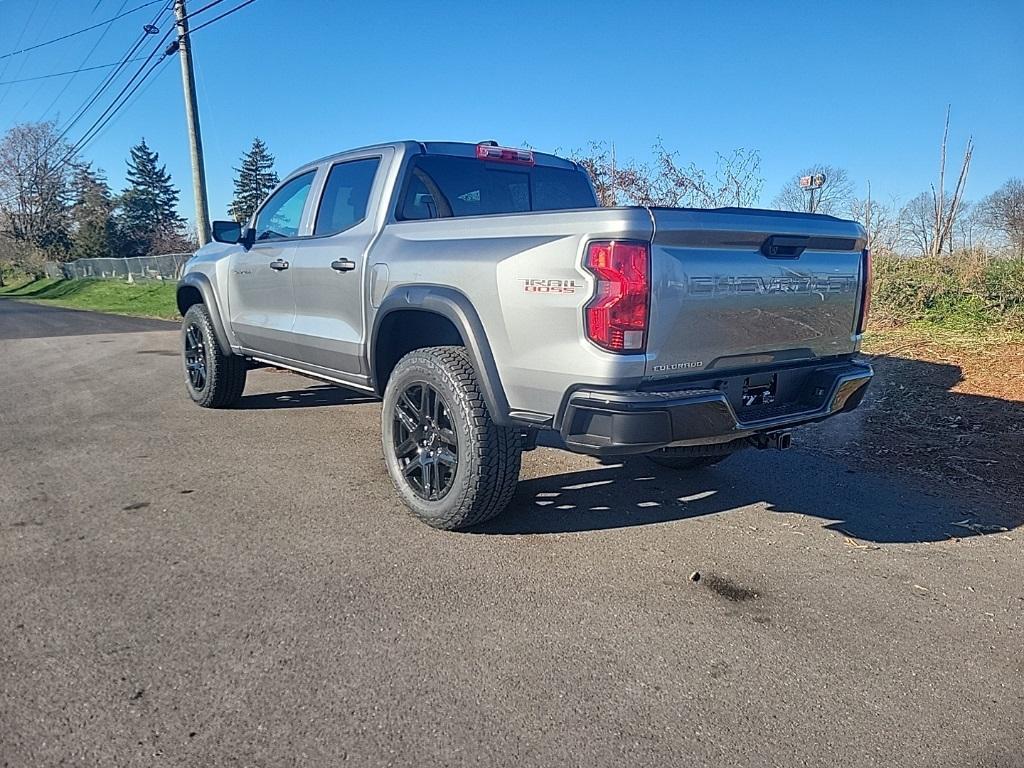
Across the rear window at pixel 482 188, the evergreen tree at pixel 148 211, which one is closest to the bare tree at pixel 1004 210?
the rear window at pixel 482 188

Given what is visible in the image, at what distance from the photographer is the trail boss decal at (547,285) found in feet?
9.37

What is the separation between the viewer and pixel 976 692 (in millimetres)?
2348

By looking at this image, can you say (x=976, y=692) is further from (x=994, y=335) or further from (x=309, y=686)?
(x=994, y=335)

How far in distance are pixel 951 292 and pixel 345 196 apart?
8341mm

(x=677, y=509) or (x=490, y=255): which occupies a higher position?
(x=490, y=255)

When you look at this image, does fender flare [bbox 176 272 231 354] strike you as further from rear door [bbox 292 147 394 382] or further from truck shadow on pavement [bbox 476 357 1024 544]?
truck shadow on pavement [bbox 476 357 1024 544]

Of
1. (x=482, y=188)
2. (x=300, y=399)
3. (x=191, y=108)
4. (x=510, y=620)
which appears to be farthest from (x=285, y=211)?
(x=191, y=108)

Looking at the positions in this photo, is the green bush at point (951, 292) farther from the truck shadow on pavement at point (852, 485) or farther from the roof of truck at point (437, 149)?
the roof of truck at point (437, 149)

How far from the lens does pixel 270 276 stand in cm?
510

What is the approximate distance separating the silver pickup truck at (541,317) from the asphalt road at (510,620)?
52 cm

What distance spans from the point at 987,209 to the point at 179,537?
21460mm

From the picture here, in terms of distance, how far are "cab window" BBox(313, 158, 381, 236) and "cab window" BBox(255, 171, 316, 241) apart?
0.28 metres

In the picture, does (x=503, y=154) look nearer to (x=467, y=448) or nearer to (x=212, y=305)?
(x=467, y=448)

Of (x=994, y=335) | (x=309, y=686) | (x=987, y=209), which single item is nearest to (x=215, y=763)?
(x=309, y=686)
